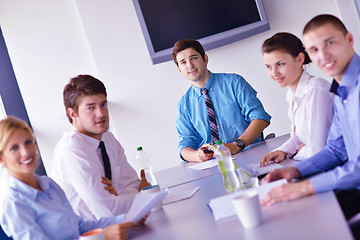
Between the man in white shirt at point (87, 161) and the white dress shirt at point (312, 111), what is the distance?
0.93 meters

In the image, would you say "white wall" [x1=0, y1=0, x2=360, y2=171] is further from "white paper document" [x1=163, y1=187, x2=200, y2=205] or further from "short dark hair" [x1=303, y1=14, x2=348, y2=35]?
"short dark hair" [x1=303, y1=14, x2=348, y2=35]

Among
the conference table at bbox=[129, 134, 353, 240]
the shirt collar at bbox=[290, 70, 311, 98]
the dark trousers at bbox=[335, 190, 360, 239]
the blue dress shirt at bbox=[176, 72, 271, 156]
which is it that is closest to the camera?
the conference table at bbox=[129, 134, 353, 240]

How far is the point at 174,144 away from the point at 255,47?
1392mm

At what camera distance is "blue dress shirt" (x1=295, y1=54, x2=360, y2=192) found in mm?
1400

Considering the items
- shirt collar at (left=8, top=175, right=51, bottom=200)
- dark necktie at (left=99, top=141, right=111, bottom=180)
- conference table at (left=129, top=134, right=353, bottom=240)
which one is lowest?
conference table at (left=129, top=134, right=353, bottom=240)

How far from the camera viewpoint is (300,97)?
6.61 ft

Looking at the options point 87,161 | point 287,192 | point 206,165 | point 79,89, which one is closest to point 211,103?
point 206,165

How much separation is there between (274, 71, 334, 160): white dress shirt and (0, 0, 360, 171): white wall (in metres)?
2.32

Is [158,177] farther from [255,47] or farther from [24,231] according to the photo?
[255,47]

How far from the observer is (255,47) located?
432cm

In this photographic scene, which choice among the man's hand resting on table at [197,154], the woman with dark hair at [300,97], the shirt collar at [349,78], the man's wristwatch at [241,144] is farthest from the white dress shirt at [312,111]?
the man's hand resting on table at [197,154]

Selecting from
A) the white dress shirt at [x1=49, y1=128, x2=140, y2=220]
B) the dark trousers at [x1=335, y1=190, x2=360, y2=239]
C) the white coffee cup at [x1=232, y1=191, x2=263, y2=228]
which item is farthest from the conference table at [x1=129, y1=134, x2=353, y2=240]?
the white dress shirt at [x1=49, y1=128, x2=140, y2=220]

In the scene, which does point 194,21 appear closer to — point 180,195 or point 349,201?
point 180,195

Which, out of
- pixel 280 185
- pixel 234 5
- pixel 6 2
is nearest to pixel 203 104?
pixel 234 5
